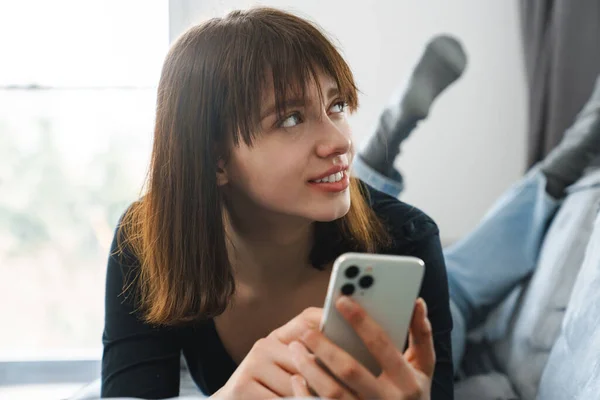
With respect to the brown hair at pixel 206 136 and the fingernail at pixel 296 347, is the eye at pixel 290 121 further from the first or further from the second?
the fingernail at pixel 296 347

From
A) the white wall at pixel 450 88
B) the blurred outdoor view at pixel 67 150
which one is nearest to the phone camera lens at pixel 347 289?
the white wall at pixel 450 88

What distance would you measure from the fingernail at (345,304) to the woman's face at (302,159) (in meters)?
0.20

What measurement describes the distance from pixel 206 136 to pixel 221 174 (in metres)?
0.06

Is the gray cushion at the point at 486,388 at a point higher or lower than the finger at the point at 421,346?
lower

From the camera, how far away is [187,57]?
0.81 meters

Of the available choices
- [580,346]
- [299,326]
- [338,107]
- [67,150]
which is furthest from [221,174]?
[67,150]

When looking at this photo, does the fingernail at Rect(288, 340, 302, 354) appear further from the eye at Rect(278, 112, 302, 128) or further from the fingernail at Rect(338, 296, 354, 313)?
the eye at Rect(278, 112, 302, 128)

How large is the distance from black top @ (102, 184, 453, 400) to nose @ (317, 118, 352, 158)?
22cm

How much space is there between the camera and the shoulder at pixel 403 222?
943mm

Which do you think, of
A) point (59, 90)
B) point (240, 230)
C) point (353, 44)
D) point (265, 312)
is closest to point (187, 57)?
point (240, 230)

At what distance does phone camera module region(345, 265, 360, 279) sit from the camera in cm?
57

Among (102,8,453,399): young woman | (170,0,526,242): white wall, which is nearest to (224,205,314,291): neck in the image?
(102,8,453,399): young woman

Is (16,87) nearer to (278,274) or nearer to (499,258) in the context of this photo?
(278,274)

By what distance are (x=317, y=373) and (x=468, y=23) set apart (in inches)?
38.5
